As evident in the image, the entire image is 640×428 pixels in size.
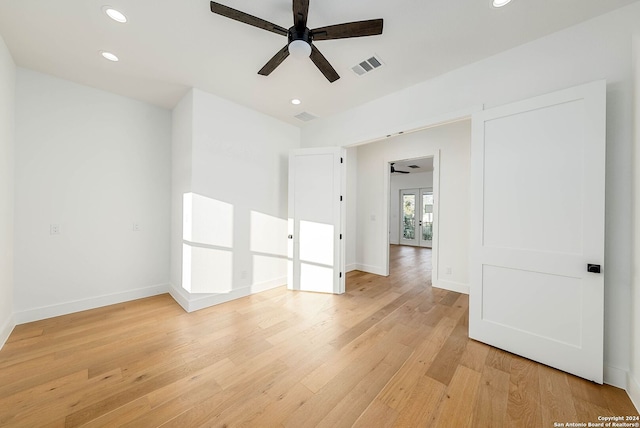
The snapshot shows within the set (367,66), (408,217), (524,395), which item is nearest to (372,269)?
(524,395)

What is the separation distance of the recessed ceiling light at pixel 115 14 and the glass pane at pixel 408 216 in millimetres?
9483

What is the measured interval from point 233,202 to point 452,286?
3868 millimetres

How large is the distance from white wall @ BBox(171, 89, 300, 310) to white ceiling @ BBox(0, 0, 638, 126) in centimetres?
55

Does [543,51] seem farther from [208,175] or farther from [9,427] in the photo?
[9,427]

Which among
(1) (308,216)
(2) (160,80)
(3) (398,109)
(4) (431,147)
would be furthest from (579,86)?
(2) (160,80)

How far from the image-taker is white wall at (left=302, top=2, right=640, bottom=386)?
70.3 inches

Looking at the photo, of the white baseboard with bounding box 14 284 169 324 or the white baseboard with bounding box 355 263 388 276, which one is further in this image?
the white baseboard with bounding box 355 263 388 276

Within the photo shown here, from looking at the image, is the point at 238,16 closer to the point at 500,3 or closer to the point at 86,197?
the point at 500,3

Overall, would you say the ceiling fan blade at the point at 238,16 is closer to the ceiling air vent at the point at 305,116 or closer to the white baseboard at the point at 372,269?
the ceiling air vent at the point at 305,116

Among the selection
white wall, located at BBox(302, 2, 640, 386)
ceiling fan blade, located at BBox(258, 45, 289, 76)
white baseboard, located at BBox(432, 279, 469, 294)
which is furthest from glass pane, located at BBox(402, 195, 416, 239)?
ceiling fan blade, located at BBox(258, 45, 289, 76)

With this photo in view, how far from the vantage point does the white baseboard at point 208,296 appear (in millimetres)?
3080

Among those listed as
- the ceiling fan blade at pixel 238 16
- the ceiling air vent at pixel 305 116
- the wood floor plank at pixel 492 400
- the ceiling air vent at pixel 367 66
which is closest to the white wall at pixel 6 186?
the ceiling fan blade at pixel 238 16

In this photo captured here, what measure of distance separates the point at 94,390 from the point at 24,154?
2894mm

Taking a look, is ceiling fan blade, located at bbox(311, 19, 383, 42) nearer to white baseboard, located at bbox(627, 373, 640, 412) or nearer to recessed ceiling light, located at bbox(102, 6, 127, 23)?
recessed ceiling light, located at bbox(102, 6, 127, 23)
